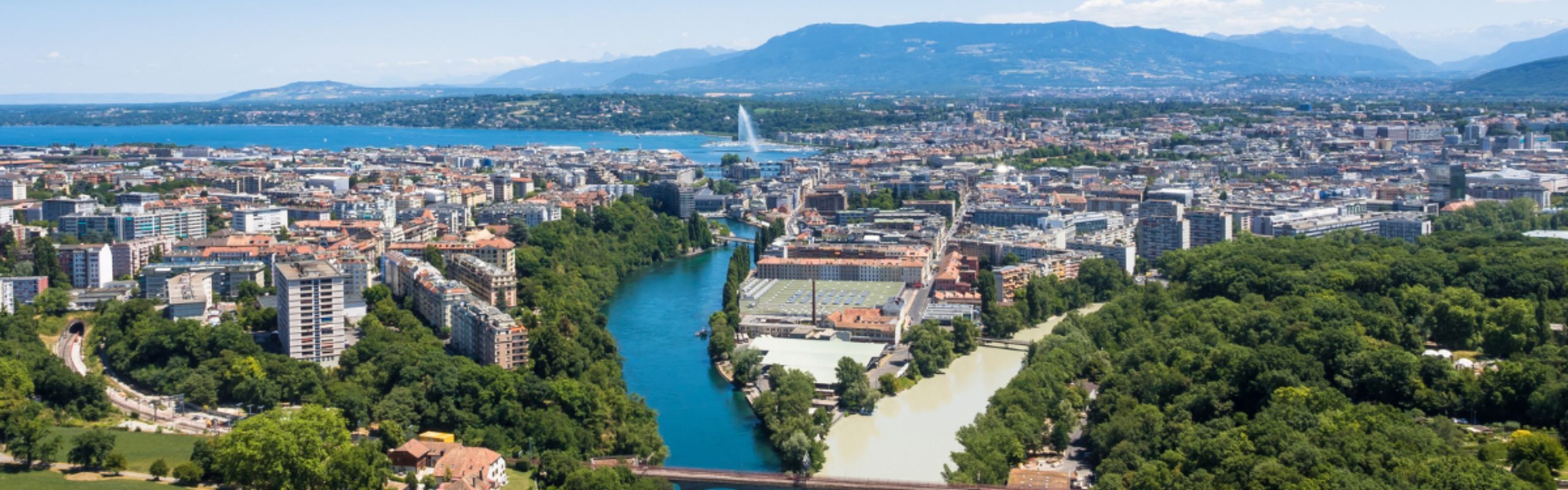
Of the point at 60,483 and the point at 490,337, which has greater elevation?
the point at 490,337

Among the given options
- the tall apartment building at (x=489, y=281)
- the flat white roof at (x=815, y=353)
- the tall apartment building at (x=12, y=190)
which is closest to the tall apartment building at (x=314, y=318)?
the tall apartment building at (x=489, y=281)

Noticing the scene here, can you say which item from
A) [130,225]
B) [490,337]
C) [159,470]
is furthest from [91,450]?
[130,225]

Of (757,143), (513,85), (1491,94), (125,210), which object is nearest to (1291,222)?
(125,210)

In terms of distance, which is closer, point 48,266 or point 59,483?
point 59,483

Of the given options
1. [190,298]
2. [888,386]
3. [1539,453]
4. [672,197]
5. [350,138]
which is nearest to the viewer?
[1539,453]

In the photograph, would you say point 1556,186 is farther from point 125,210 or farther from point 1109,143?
point 125,210

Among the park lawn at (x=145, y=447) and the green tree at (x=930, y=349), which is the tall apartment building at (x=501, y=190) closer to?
the green tree at (x=930, y=349)

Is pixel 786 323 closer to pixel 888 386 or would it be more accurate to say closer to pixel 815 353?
pixel 815 353
